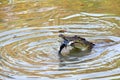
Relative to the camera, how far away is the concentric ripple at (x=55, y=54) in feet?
21.4

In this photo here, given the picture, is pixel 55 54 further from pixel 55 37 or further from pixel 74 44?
pixel 55 37

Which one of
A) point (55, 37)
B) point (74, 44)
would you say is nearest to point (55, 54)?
point (74, 44)

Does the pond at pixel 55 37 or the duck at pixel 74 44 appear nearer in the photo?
the pond at pixel 55 37

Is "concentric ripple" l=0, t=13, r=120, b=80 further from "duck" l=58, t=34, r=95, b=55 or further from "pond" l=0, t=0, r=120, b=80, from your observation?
"duck" l=58, t=34, r=95, b=55

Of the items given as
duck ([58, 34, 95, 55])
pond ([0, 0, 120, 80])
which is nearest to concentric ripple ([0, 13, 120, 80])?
pond ([0, 0, 120, 80])

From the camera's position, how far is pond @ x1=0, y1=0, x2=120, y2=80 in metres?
6.59

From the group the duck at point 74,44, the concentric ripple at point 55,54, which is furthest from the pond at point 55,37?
the duck at point 74,44

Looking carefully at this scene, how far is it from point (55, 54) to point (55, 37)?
0.83 meters

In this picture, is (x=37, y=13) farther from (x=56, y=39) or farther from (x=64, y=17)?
(x=56, y=39)

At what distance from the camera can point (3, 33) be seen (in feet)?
27.4

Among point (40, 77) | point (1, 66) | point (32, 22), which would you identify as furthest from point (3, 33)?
point (40, 77)

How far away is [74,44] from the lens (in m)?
7.39

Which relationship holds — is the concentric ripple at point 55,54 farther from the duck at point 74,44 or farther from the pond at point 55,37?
the duck at point 74,44

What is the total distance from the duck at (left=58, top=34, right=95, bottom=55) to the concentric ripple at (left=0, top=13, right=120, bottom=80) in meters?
0.11
